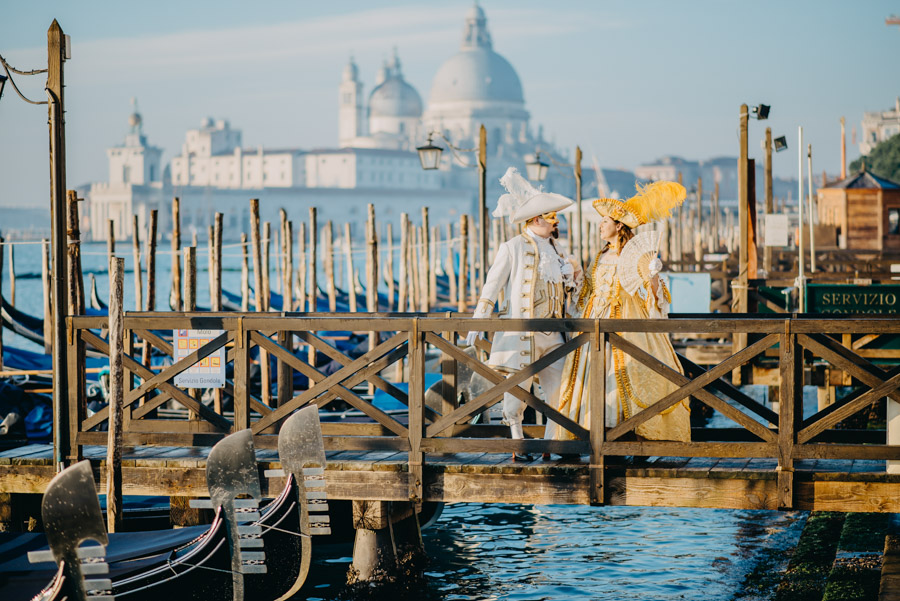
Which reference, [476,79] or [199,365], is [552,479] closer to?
[199,365]

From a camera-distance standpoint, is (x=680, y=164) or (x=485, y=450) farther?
(x=680, y=164)

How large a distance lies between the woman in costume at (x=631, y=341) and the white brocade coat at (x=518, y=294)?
0.84 ft

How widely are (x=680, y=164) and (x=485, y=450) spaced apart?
175 m

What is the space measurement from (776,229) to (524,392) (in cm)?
853

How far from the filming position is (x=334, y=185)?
141625 millimetres

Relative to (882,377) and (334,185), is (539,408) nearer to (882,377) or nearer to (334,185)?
(882,377)

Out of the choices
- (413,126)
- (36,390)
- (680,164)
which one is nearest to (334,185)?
(413,126)

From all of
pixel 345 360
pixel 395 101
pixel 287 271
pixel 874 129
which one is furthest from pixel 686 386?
pixel 395 101

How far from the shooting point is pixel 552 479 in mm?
6086

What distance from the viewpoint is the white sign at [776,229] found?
44.6 ft

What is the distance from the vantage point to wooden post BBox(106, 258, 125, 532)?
6242 mm

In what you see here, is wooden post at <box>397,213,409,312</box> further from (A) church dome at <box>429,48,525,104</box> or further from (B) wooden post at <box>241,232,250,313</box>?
(A) church dome at <box>429,48,525,104</box>

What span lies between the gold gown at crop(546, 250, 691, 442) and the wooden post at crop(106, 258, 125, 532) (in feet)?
7.51

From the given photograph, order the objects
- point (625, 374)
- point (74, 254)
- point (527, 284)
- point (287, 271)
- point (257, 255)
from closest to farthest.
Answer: point (625, 374), point (527, 284), point (74, 254), point (257, 255), point (287, 271)
